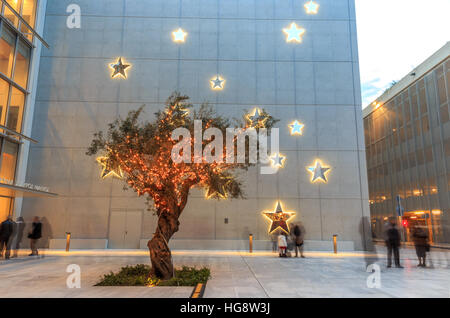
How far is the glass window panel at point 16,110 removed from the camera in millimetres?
17516

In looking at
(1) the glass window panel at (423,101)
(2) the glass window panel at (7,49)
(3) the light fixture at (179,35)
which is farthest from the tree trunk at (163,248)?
(1) the glass window panel at (423,101)

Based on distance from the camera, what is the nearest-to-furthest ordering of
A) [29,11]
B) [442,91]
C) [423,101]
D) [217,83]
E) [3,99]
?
1. [3,99]
2. [29,11]
3. [217,83]
4. [442,91]
5. [423,101]

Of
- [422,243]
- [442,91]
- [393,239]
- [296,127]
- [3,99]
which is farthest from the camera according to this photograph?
[442,91]

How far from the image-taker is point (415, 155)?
31.8 meters

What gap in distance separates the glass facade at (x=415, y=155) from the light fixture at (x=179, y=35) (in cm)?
2423

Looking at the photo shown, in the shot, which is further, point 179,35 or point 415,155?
point 415,155

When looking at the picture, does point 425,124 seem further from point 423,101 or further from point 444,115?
point 444,115

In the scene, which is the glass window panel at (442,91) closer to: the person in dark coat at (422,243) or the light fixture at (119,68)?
the person in dark coat at (422,243)

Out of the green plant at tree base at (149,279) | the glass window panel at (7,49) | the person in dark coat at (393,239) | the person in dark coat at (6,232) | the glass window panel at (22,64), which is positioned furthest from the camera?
the glass window panel at (22,64)

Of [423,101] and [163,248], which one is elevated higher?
[423,101]

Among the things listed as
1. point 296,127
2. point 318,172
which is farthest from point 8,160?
point 318,172

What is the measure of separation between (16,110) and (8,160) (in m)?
3.12

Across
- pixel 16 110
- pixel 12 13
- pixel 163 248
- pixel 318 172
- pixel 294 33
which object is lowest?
pixel 163 248

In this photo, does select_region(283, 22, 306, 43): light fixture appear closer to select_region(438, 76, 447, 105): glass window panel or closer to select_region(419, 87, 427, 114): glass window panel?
select_region(438, 76, 447, 105): glass window panel
